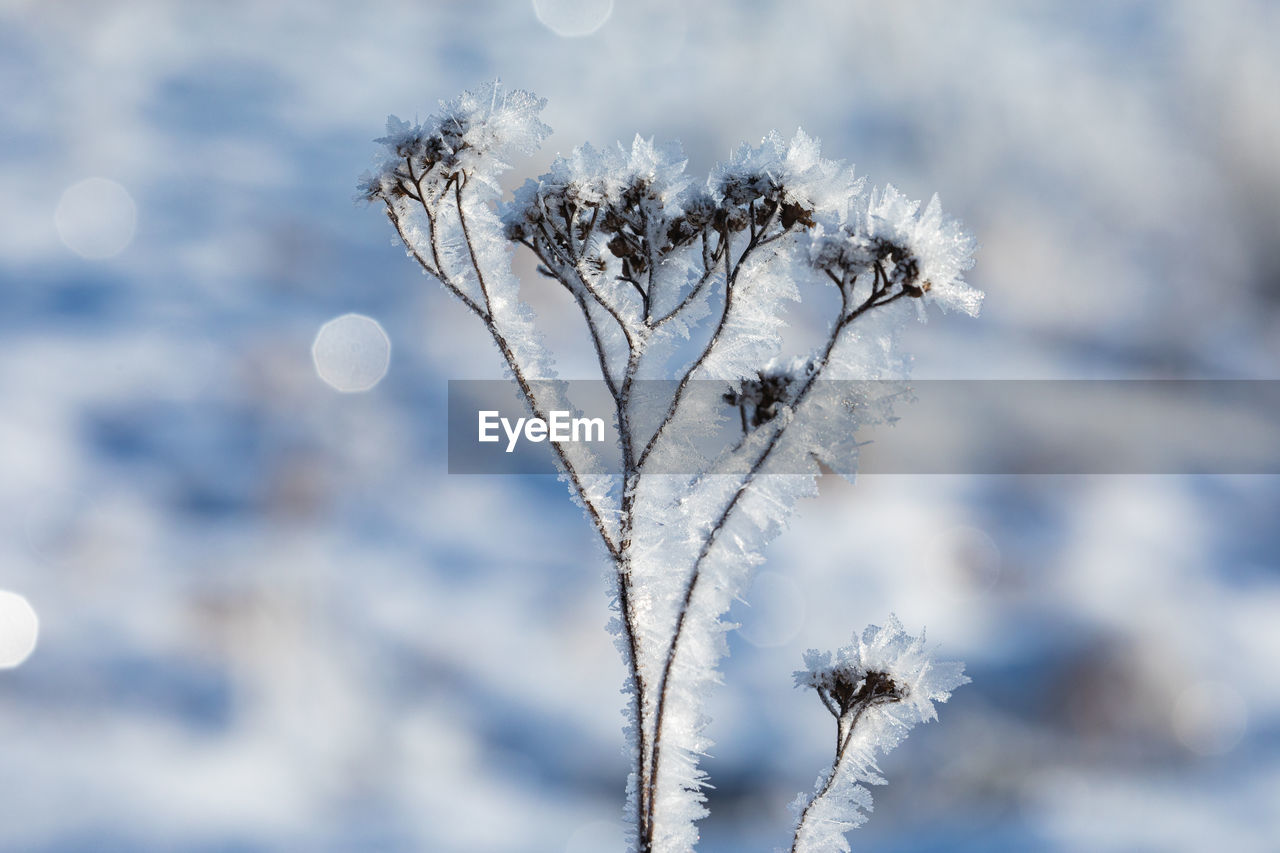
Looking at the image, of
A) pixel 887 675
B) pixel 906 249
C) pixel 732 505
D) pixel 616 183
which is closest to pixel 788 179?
pixel 906 249

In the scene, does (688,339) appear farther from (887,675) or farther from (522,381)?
(887,675)

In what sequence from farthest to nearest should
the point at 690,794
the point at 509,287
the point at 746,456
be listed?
1. the point at 509,287
2. the point at 746,456
3. the point at 690,794

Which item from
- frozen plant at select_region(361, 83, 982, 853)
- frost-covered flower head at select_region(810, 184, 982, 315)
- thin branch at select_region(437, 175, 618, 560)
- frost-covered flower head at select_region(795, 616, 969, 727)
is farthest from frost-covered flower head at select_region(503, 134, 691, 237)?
frost-covered flower head at select_region(795, 616, 969, 727)

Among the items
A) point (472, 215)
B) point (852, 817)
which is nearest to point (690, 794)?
point (852, 817)

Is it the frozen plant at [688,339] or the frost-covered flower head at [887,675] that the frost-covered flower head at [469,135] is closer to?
the frozen plant at [688,339]

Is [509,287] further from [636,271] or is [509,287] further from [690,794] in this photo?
[690,794]

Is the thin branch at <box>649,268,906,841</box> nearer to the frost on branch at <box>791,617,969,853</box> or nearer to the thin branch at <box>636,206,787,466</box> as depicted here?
the thin branch at <box>636,206,787,466</box>
